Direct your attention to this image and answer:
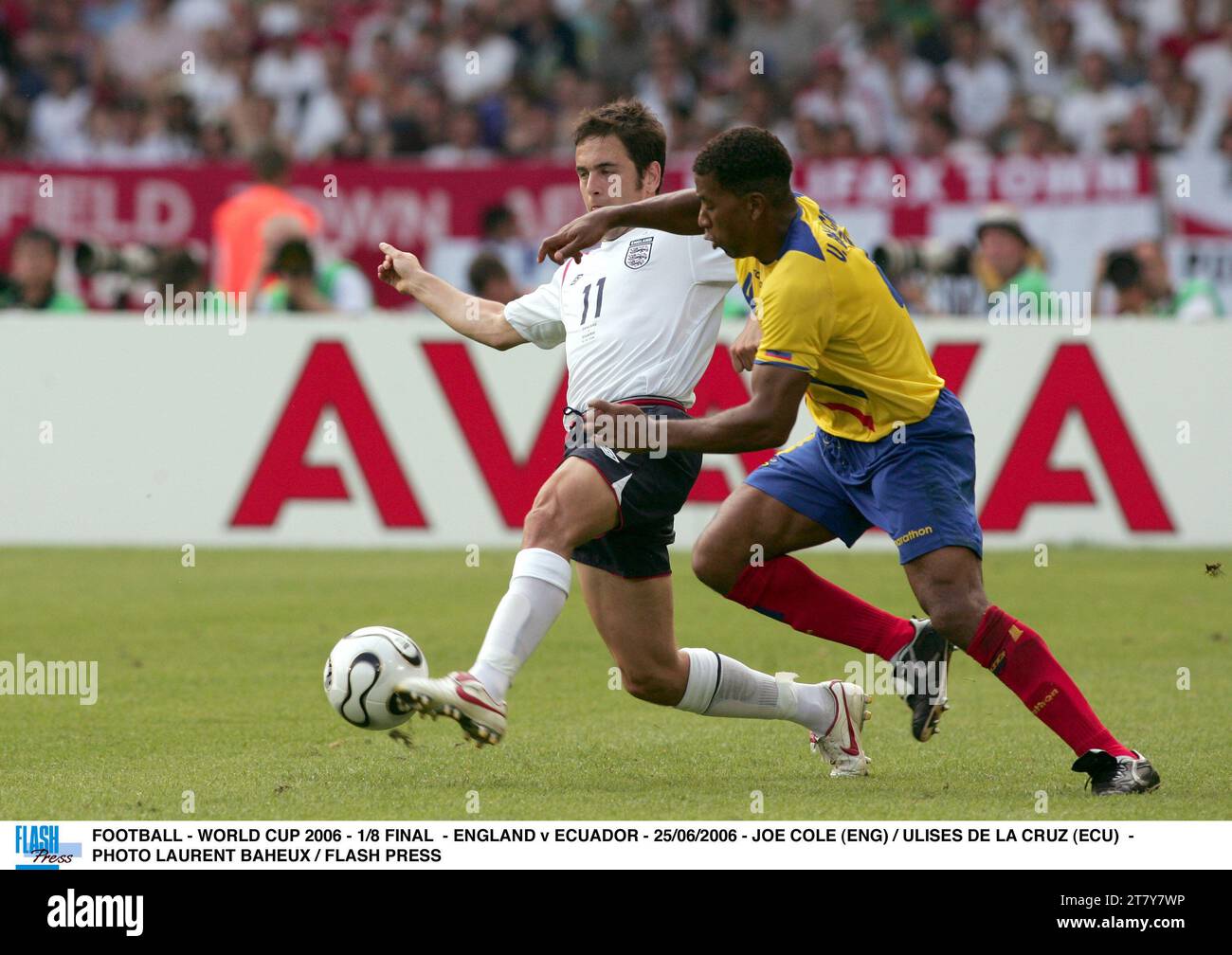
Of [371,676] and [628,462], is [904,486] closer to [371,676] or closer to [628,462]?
[628,462]

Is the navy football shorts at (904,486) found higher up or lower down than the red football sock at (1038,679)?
higher up

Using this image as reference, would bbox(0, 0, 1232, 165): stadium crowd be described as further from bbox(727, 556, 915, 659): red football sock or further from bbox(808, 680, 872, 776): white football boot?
bbox(808, 680, 872, 776): white football boot

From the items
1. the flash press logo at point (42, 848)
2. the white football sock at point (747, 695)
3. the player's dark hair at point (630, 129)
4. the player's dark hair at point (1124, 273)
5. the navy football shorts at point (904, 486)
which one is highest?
the player's dark hair at point (1124, 273)

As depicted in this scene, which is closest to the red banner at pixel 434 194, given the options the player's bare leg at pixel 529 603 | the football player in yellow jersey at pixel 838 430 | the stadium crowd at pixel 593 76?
the stadium crowd at pixel 593 76

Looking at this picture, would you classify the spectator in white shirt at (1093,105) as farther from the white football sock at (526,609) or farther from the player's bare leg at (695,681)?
the white football sock at (526,609)

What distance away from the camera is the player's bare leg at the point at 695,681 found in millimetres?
6254

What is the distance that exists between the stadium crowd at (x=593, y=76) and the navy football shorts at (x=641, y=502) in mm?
11950

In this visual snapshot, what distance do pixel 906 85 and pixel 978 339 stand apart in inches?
287

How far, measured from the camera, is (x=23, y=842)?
203 inches

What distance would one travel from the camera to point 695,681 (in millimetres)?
6441

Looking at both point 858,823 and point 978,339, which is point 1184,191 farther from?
point 858,823

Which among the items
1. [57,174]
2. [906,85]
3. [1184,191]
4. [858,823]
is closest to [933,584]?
[858,823]

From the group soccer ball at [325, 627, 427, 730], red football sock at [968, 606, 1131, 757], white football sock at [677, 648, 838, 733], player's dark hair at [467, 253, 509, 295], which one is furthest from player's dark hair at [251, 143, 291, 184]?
red football sock at [968, 606, 1131, 757]

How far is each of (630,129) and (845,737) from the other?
219 cm
